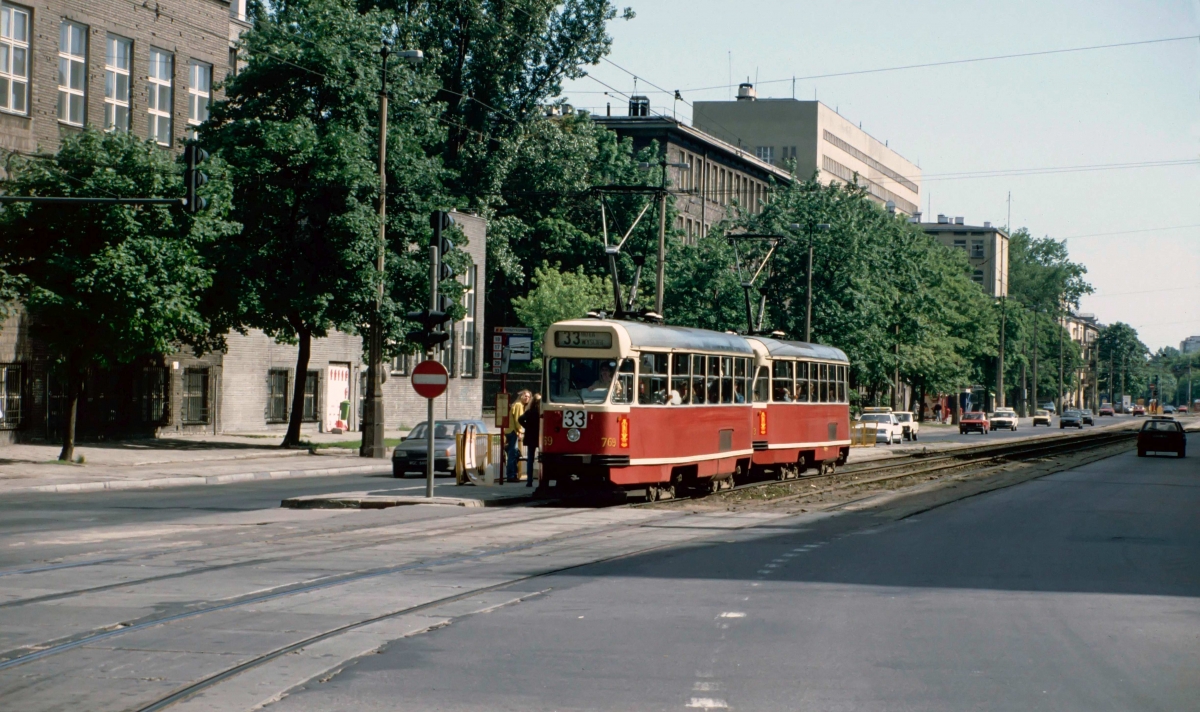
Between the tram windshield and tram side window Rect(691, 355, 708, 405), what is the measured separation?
7.75ft

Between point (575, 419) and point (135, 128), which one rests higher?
point (135, 128)

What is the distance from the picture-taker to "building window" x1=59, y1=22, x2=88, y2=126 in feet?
130

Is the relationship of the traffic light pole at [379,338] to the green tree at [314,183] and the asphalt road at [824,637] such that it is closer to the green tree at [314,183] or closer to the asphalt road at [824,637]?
the green tree at [314,183]

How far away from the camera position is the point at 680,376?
24453 mm

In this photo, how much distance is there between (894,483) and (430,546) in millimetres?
16979

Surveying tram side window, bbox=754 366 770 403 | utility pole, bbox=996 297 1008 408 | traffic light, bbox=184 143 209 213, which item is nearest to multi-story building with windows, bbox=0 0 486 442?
traffic light, bbox=184 143 209 213

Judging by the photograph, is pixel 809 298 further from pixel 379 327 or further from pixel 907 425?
pixel 379 327

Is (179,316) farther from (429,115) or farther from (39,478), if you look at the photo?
(429,115)

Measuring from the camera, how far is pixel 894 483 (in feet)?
100

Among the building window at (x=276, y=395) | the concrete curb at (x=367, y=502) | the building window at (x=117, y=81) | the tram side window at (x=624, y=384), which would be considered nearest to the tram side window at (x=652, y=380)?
the tram side window at (x=624, y=384)

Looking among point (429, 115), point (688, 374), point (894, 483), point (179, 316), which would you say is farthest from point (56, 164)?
point (894, 483)

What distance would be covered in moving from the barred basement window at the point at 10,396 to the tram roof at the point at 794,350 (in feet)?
62.0

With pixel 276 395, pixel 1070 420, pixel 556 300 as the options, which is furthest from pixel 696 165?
pixel 276 395

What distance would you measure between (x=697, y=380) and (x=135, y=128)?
2398cm
